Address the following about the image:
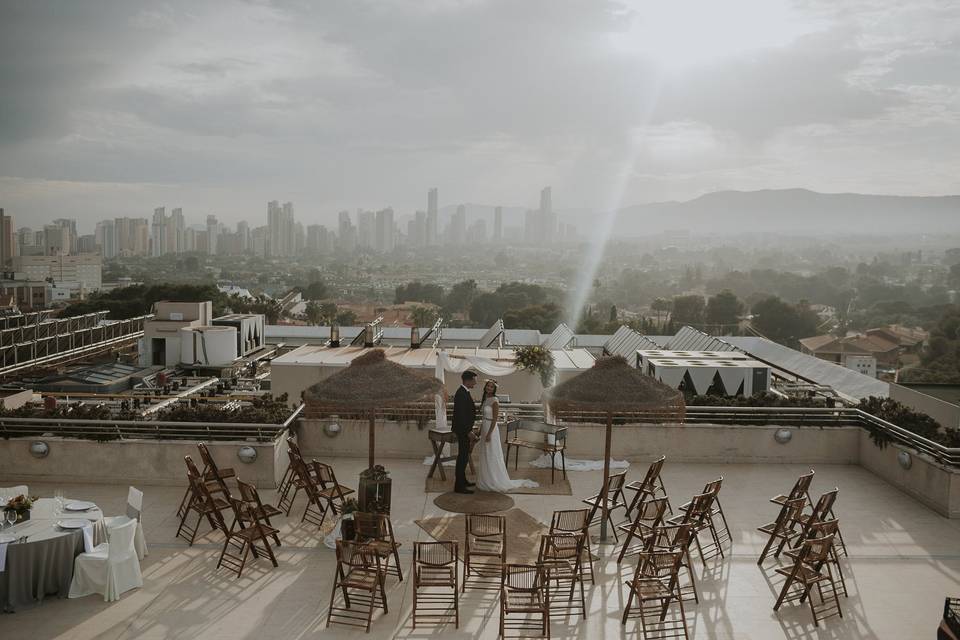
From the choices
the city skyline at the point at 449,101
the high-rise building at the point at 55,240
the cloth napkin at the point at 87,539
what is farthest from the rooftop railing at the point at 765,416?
the high-rise building at the point at 55,240

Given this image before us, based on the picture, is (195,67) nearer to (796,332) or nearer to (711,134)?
(796,332)

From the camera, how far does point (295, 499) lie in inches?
374

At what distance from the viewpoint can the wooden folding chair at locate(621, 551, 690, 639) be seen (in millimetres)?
6074

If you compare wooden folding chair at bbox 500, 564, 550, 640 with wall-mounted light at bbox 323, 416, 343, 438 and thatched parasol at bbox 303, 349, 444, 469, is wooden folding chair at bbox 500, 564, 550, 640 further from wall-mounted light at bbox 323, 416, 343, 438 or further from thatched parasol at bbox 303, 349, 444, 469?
wall-mounted light at bbox 323, 416, 343, 438

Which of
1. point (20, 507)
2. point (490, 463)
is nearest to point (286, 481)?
point (490, 463)

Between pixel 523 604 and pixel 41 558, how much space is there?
413cm

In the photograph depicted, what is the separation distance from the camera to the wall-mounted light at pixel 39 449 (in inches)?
388

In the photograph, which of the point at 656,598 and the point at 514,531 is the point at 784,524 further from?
the point at 514,531

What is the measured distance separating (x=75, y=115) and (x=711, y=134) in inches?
4528

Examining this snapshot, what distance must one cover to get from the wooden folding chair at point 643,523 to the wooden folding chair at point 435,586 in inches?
70.6

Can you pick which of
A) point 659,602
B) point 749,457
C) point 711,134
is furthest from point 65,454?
point 711,134

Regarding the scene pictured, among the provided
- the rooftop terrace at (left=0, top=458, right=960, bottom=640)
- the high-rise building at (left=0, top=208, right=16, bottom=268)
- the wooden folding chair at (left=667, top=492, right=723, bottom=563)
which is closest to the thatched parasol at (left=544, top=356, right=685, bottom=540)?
the wooden folding chair at (left=667, top=492, right=723, bottom=563)

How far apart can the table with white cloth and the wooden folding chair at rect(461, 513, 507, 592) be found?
132 inches

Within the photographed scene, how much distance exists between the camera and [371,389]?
28.2 ft
